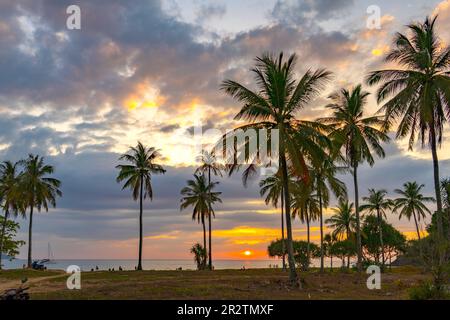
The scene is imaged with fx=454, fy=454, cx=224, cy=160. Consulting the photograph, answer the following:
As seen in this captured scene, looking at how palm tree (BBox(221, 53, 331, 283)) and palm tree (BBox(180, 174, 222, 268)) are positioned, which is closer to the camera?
palm tree (BBox(221, 53, 331, 283))

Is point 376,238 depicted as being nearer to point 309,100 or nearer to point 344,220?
point 344,220

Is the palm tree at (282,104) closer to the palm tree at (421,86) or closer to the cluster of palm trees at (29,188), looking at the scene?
the palm tree at (421,86)

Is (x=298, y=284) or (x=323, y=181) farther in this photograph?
(x=323, y=181)

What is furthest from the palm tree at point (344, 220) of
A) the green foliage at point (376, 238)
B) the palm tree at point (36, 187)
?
the palm tree at point (36, 187)

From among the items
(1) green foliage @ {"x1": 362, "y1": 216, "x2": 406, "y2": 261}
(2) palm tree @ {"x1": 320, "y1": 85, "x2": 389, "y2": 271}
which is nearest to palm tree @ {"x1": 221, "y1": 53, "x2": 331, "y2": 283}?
(2) palm tree @ {"x1": 320, "y1": 85, "x2": 389, "y2": 271}

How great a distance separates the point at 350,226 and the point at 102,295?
166 feet

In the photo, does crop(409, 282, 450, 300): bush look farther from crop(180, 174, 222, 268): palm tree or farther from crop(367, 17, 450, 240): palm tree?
crop(180, 174, 222, 268): palm tree

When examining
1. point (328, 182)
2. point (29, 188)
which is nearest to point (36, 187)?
point (29, 188)

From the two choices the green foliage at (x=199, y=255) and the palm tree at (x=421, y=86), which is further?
the green foliage at (x=199, y=255)

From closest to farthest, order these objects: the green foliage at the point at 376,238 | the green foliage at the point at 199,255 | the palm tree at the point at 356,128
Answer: the palm tree at the point at 356,128, the green foliage at the point at 199,255, the green foliage at the point at 376,238

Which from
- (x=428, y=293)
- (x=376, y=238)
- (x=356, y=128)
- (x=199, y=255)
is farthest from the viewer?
(x=376, y=238)

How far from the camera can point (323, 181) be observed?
46031mm
